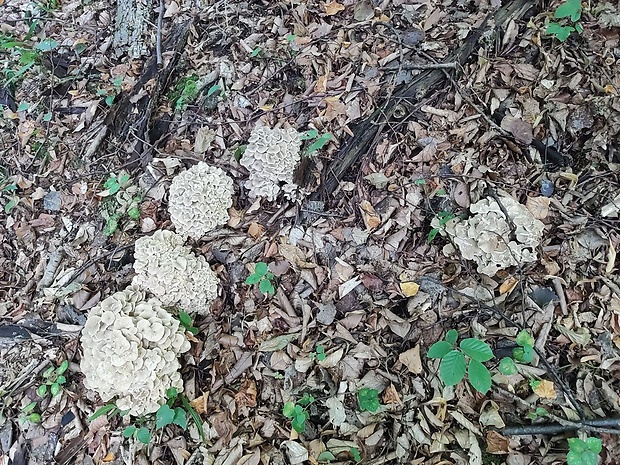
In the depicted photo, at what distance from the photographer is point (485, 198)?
9.71 ft

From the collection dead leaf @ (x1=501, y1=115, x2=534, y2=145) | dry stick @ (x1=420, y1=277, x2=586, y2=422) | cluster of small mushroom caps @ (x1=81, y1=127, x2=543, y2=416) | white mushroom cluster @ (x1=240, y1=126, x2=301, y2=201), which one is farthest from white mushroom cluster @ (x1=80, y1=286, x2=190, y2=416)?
dead leaf @ (x1=501, y1=115, x2=534, y2=145)

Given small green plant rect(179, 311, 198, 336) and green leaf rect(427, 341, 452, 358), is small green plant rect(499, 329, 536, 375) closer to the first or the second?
green leaf rect(427, 341, 452, 358)

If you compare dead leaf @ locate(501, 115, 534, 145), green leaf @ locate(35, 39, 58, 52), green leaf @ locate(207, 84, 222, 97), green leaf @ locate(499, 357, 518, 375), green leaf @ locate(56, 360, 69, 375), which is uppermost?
dead leaf @ locate(501, 115, 534, 145)

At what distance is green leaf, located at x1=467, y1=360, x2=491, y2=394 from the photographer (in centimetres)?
217

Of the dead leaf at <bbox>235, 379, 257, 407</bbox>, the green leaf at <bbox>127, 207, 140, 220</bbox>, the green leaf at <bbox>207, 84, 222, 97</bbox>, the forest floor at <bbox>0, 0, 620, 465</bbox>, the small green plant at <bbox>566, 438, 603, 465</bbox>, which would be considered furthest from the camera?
the green leaf at <bbox>207, 84, 222, 97</bbox>

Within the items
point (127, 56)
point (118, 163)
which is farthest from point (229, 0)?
point (118, 163)

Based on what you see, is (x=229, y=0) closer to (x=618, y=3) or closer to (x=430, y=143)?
(x=430, y=143)

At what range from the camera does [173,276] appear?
2980 millimetres

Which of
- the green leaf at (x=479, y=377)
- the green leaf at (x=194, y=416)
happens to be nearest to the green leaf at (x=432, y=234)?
the green leaf at (x=479, y=377)

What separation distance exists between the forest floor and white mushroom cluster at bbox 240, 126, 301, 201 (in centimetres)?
15

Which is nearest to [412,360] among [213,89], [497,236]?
[497,236]

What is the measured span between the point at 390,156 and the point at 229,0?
2425 mm

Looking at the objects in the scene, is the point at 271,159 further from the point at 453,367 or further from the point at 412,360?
the point at 453,367

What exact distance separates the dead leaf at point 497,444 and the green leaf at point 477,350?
0.45 m
